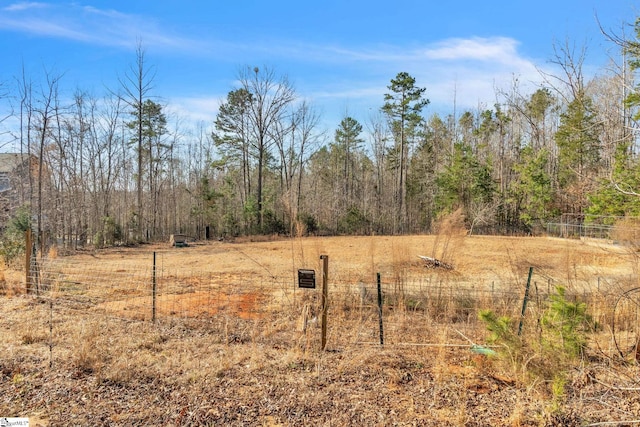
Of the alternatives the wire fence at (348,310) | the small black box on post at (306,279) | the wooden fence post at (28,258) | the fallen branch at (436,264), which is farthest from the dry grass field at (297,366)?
the fallen branch at (436,264)

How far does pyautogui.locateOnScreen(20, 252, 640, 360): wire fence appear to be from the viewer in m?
4.38

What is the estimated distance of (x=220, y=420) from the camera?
2779mm

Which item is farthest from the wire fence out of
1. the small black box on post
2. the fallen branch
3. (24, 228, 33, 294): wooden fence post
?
the fallen branch

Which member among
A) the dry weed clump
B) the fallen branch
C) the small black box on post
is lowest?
the fallen branch

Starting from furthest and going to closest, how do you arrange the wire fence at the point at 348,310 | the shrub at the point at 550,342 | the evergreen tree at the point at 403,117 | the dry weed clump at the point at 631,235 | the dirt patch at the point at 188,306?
1. the evergreen tree at the point at 403,117
2. the dry weed clump at the point at 631,235
3. the dirt patch at the point at 188,306
4. the wire fence at the point at 348,310
5. the shrub at the point at 550,342

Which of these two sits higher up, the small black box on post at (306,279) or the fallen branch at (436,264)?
the small black box on post at (306,279)

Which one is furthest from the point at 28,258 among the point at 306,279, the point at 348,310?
the point at 348,310

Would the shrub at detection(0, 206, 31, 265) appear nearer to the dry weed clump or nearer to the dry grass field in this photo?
the dry grass field

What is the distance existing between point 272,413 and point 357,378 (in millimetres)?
934

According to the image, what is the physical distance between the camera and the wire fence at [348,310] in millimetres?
4379

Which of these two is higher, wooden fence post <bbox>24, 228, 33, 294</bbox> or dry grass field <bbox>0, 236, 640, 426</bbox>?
wooden fence post <bbox>24, 228, 33, 294</bbox>

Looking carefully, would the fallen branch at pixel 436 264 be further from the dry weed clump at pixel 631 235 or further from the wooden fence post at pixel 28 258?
the wooden fence post at pixel 28 258

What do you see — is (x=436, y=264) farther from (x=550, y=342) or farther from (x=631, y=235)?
(x=550, y=342)

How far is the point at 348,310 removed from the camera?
18.7ft
